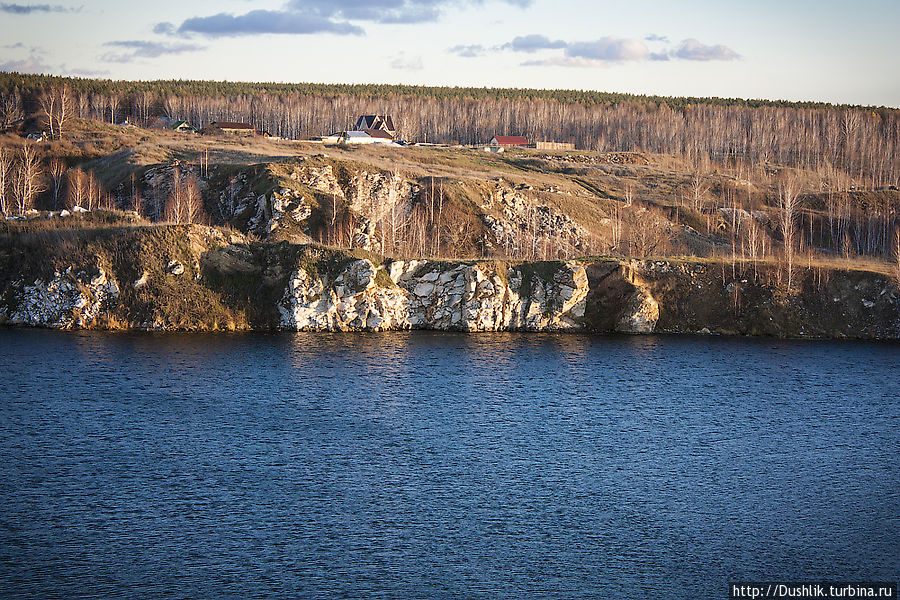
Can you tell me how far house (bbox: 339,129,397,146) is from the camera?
14450 cm

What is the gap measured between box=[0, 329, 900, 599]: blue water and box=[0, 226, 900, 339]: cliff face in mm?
6421

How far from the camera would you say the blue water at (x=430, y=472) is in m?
31.7

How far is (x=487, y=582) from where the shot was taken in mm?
30891

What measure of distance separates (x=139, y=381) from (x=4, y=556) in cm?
2591

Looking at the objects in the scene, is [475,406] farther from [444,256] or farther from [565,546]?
[444,256]

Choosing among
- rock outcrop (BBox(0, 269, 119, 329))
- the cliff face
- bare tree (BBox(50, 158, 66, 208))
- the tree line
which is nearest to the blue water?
rock outcrop (BBox(0, 269, 119, 329))

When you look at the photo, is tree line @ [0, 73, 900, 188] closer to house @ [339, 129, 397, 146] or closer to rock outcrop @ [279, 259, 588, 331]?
house @ [339, 129, 397, 146]

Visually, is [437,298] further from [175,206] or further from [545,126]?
[545,126]

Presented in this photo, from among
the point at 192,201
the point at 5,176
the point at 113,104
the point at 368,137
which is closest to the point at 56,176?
the point at 5,176

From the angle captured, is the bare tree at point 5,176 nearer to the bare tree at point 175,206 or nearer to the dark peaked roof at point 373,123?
the bare tree at point 175,206

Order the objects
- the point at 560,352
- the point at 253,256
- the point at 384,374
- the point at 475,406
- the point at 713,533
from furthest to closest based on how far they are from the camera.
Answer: the point at 253,256, the point at 560,352, the point at 384,374, the point at 475,406, the point at 713,533

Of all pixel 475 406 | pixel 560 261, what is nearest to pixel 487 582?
pixel 475 406

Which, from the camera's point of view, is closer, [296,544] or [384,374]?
[296,544]

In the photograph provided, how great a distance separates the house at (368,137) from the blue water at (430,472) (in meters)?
81.2
